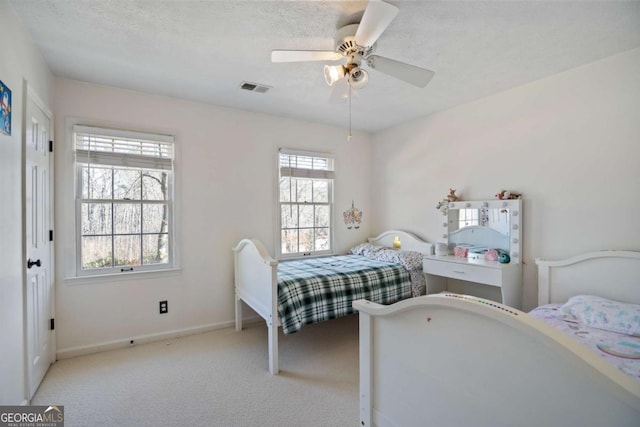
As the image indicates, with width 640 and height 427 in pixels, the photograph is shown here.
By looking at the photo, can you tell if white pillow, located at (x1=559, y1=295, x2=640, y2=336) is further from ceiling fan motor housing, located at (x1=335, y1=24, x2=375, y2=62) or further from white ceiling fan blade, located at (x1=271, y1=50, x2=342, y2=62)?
white ceiling fan blade, located at (x1=271, y1=50, x2=342, y2=62)

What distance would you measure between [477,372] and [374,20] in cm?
161

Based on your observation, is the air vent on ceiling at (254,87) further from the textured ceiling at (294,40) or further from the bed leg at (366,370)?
the bed leg at (366,370)

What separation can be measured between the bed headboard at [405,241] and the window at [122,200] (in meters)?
2.64

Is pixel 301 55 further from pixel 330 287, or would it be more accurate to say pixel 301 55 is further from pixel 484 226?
pixel 484 226

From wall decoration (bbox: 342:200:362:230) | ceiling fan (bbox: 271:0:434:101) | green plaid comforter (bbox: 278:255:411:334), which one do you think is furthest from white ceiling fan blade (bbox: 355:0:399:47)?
wall decoration (bbox: 342:200:362:230)

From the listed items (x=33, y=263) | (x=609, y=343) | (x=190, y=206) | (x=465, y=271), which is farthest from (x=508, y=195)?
(x=33, y=263)

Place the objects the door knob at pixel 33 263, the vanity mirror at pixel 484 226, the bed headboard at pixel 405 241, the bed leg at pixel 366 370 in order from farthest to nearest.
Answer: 1. the bed headboard at pixel 405 241
2. the vanity mirror at pixel 484 226
3. the door knob at pixel 33 263
4. the bed leg at pixel 366 370

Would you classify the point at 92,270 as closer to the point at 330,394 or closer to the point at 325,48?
the point at 330,394

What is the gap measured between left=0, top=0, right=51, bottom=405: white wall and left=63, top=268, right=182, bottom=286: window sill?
89 cm

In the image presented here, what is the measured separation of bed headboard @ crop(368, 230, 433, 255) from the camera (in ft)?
11.9

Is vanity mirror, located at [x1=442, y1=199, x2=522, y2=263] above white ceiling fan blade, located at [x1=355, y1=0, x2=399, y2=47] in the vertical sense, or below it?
below

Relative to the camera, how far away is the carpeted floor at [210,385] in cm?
186

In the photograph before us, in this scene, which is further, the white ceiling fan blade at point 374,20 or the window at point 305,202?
the window at point 305,202

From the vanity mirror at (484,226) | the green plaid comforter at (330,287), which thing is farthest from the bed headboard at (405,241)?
the green plaid comforter at (330,287)
